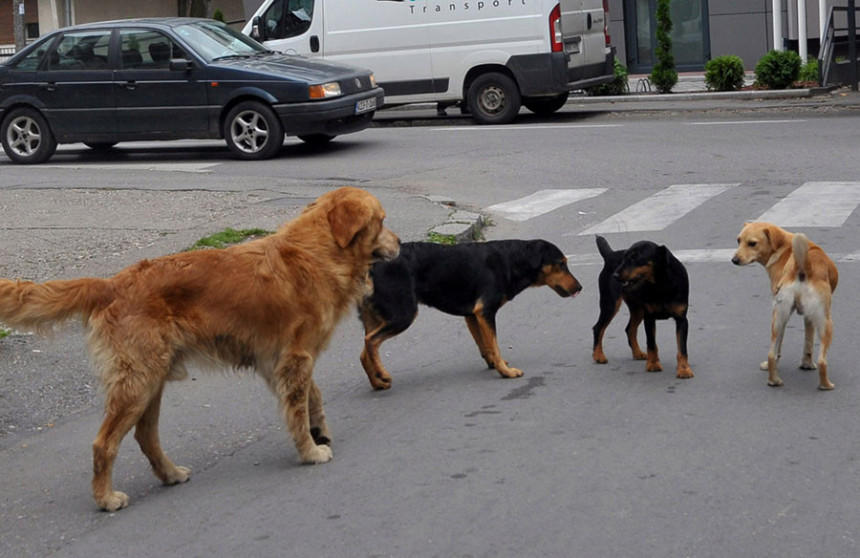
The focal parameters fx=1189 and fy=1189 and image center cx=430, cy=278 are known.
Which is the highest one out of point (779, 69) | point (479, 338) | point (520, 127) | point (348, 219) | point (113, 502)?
point (779, 69)

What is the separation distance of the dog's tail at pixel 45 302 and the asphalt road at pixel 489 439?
0.82m

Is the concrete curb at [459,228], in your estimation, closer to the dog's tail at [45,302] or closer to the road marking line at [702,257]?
the road marking line at [702,257]

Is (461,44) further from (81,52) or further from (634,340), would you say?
(634,340)

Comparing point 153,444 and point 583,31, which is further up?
point 583,31

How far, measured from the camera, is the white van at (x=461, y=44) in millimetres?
18875

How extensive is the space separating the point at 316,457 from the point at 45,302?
1.37 metres

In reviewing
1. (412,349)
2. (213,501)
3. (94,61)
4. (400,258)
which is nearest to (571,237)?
(412,349)

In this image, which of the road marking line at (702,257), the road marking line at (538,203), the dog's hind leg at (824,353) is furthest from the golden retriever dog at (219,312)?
the road marking line at (538,203)

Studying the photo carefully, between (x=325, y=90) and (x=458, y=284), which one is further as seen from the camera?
(x=325, y=90)

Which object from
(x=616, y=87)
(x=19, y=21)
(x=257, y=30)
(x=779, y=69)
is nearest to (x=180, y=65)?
(x=257, y=30)

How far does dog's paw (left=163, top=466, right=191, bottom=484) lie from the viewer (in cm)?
522

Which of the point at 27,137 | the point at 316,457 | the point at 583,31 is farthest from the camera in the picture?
the point at 583,31

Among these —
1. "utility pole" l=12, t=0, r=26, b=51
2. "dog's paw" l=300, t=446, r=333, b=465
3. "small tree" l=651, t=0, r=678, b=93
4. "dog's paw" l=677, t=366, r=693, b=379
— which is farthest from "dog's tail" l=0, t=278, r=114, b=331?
"utility pole" l=12, t=0, r=26, b=51

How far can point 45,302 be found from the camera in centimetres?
484
